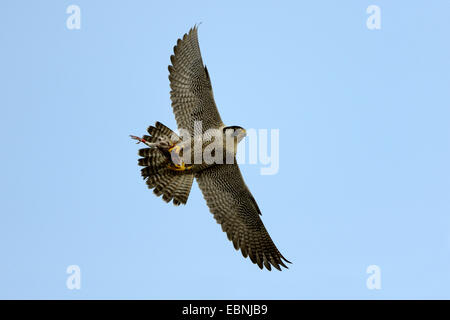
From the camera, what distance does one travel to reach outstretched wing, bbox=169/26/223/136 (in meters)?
10.6

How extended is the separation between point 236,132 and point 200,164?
108cm

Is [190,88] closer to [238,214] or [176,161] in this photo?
[176,161]

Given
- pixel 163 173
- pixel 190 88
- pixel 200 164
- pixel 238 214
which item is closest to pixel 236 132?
pixel 200 164

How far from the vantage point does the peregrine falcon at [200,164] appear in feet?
34.6

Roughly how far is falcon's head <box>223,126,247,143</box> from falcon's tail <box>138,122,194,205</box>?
1.03 meters

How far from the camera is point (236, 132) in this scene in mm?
10258

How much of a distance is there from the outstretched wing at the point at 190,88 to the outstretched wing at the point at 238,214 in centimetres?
106

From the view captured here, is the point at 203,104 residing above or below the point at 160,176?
above

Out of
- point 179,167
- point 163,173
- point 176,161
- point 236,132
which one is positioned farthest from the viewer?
point 163,173
